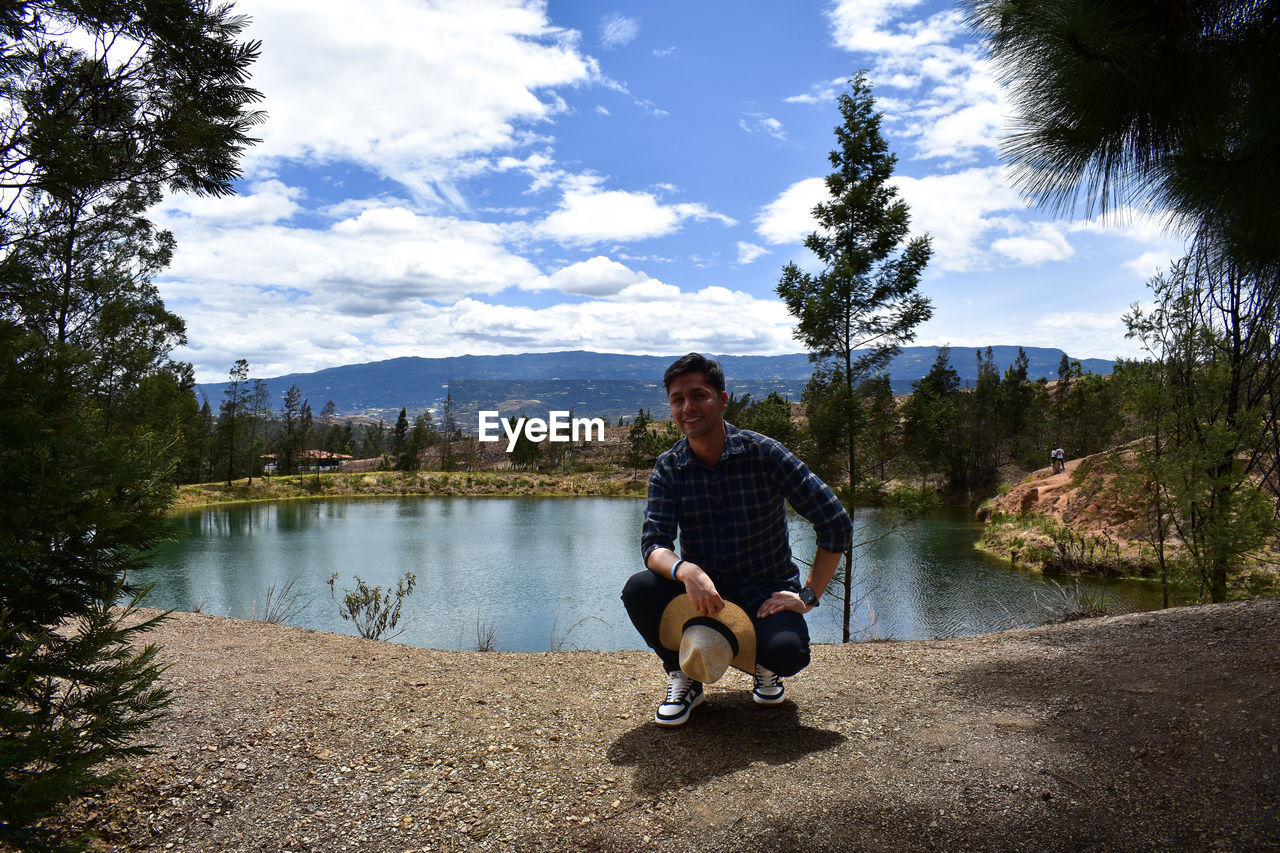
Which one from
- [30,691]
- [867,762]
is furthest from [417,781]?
[867,762]

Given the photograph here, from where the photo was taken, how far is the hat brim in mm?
2805

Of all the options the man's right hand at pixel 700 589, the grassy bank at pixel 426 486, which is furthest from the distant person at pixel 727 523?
the grassy bank at pixel 426 486

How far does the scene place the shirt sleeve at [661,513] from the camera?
2881 millimetres

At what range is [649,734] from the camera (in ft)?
9.89

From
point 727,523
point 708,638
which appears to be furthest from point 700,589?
point 727,523

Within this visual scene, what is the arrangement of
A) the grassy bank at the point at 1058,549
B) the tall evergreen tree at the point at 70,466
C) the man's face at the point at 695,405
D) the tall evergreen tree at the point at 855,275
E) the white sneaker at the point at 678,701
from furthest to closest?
the grassy bank at the point at 1058,549 < the tall evergreen tree at the point at 855,275 < the white sneaker at the point at 678,701 < the man's face at the point at 695,405 < the tall evergreen tree at the point at 70,466

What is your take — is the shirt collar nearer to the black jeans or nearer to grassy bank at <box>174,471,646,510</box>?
the black jeans

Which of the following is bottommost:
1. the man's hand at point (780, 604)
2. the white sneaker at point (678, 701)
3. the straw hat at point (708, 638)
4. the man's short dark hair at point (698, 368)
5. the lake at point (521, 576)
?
the lake at point (521, 576)

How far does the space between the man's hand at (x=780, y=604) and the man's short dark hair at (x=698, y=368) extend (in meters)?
0.92

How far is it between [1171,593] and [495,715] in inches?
559

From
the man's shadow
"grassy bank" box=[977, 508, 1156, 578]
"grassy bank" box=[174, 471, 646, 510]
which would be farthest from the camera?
"grassy bank" box=[174, 471, 646, 510]

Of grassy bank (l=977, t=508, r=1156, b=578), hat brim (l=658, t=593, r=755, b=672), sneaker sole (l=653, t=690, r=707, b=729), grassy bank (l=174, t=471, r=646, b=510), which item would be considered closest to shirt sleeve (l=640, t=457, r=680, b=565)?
hat brim (l=658, t=593, r=755, b=672)

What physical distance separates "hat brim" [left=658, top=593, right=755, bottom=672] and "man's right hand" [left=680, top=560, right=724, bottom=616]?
13 centimetres

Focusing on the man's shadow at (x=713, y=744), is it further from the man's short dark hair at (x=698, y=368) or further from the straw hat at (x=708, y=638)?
the man's short dark hair at (x=698, y=368)
